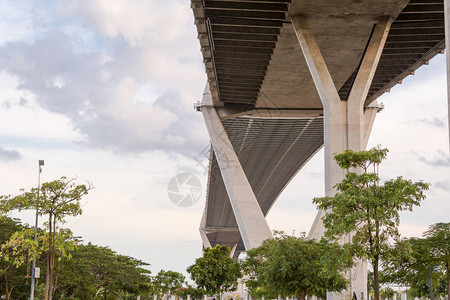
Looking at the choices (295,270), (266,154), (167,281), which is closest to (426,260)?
(295,270)

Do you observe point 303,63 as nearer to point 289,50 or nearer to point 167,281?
point 289,50

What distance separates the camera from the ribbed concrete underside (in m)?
61.2

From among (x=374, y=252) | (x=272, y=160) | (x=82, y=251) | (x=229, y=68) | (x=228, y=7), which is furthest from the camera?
(x=272, y=160)

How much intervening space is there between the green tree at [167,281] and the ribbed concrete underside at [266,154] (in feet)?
39.8

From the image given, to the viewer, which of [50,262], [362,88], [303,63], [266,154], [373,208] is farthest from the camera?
[266,154]

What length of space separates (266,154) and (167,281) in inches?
923

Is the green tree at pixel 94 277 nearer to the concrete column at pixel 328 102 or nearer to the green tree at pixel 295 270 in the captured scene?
the green tree at pixel 295 270

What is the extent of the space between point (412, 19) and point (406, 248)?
15.8 metres

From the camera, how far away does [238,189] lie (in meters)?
47.5

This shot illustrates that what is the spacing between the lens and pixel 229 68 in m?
40.9

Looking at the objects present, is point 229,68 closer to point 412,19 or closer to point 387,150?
point 412,19

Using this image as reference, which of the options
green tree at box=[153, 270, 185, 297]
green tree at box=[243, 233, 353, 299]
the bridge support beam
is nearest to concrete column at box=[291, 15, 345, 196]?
the bridge support beam

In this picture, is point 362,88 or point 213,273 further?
point 213,273

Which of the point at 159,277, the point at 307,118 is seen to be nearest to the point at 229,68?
the point at 307,118
